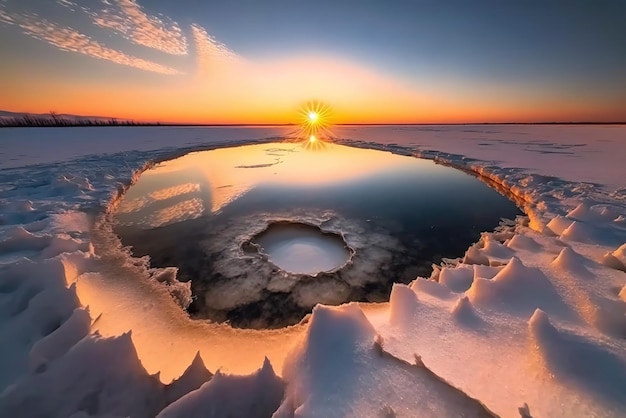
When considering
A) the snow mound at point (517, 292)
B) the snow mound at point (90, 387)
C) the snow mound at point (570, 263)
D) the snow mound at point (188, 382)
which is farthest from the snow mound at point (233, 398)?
the snow mound at point (570, 263)

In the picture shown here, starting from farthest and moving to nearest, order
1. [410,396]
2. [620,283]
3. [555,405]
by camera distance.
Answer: [620,283] < [410,396] < [555,405]

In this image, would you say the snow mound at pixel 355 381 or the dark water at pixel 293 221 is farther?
the dark water at pixel 293 221

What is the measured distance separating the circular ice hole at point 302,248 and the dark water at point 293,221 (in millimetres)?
180

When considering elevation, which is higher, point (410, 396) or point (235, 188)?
point (410, 396)

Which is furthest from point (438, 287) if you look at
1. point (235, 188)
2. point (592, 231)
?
point (235, 188)

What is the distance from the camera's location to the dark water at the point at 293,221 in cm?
387

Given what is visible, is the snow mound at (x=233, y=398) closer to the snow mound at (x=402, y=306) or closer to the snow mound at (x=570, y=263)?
the snow mound at (x=402, y=306)

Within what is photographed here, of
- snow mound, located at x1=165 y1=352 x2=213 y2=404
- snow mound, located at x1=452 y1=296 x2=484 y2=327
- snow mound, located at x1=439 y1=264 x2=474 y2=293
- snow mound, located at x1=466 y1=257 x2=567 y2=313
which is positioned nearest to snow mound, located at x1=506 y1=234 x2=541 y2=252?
snow mound, located at x1=439 y1=264 x2=474 y2=293

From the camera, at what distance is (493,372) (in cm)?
200

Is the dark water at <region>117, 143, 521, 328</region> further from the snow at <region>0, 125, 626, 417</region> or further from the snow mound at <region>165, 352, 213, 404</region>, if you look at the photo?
the snow mound at <region>165, 352, 213, 404</region>

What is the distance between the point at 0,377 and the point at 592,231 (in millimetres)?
7779

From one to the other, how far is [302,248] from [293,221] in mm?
1453

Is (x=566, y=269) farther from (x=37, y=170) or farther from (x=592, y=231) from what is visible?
(x=37, y=170)

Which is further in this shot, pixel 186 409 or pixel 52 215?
pixel 52 215
